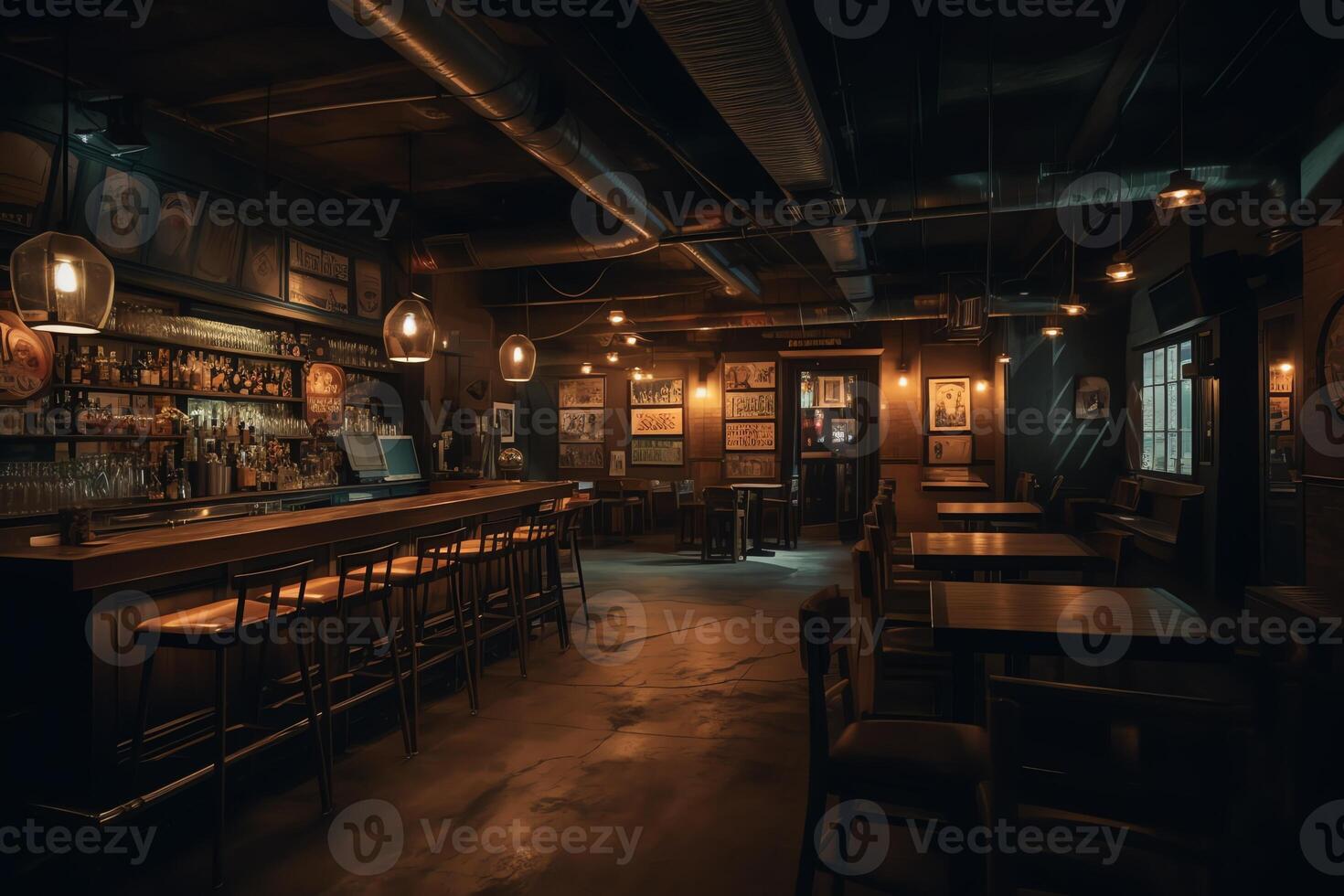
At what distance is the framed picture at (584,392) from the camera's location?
13320 mm

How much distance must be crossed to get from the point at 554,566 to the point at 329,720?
8.45ft

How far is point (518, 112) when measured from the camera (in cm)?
404

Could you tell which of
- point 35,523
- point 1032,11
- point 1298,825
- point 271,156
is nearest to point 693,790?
point 1298,825

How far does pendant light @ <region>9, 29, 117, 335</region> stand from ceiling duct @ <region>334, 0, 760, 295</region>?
1403 mm

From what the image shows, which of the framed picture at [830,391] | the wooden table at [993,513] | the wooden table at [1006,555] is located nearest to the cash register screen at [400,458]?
the wooden table at [993,513]

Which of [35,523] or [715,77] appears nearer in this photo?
[715,77]

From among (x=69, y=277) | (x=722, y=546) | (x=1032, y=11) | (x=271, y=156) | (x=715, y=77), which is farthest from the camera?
(x=722, y=546)

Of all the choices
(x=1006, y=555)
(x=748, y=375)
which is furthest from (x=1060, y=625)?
(x=748, y=375)

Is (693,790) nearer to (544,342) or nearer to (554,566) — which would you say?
(554,566)

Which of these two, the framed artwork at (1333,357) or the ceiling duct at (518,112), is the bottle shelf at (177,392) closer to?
the ceiling duct at (518,112)

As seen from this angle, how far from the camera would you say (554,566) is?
5.84m

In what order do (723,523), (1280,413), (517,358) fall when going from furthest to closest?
(723,523) < (517,358) < (1280,413)

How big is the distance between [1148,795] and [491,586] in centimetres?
469

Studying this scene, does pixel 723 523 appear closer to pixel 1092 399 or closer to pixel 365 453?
pixel 365 453
